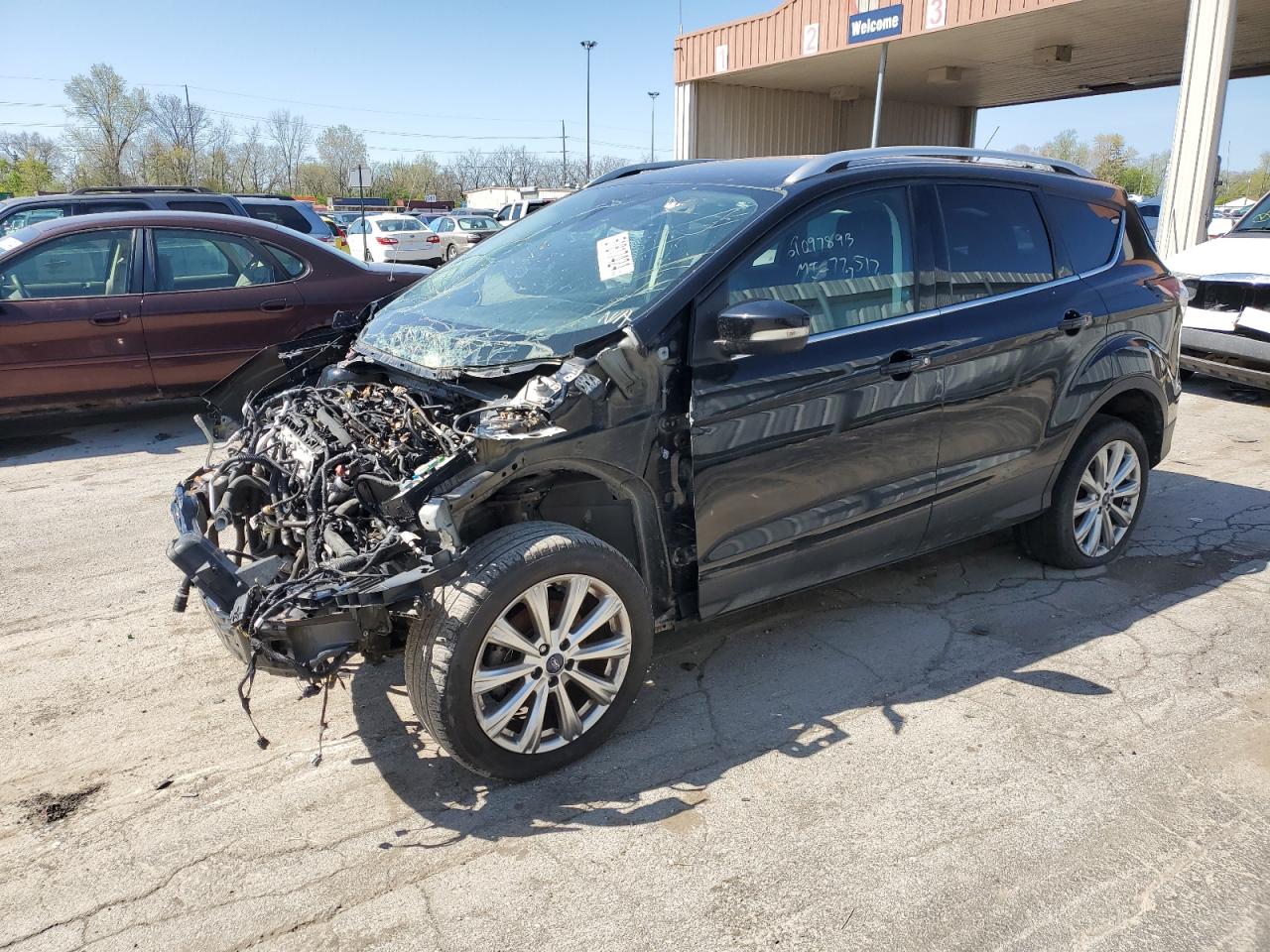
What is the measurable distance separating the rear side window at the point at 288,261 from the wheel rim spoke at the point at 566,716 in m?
5.87

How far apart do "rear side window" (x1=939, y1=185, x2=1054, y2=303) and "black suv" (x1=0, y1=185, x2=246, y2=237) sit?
7.80 metres

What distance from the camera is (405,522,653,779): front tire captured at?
280 centimetres

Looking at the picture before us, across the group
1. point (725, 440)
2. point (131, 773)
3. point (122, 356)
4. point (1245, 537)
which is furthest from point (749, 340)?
point (122, 356)

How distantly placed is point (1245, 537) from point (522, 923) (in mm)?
4791

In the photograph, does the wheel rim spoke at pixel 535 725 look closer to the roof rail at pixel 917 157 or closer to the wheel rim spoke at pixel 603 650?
the wheel rim spoke at pixel 603 650

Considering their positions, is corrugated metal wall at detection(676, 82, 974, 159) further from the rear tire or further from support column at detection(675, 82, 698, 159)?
the rear tire

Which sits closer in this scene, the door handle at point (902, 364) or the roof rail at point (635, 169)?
the door handle at point (902, 364)

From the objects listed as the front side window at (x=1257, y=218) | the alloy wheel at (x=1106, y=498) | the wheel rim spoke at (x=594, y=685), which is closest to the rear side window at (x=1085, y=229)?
the alloy wheel at (x=1106, y=498)

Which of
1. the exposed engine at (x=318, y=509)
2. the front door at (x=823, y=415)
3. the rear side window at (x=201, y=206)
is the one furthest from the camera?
the rear side window at (x=201, y=206)

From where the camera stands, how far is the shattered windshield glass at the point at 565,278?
3375 mm

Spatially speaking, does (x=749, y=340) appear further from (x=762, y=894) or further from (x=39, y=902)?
(x=39, y=902)

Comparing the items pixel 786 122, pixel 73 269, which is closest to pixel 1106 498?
pixel 73 269

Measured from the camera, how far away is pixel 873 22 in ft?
50.2

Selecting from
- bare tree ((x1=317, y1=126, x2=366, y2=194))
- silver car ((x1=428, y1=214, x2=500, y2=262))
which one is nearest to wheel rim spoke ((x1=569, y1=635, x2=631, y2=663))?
silver car ((x1=428, y1=214, x2=500, y2=262))
